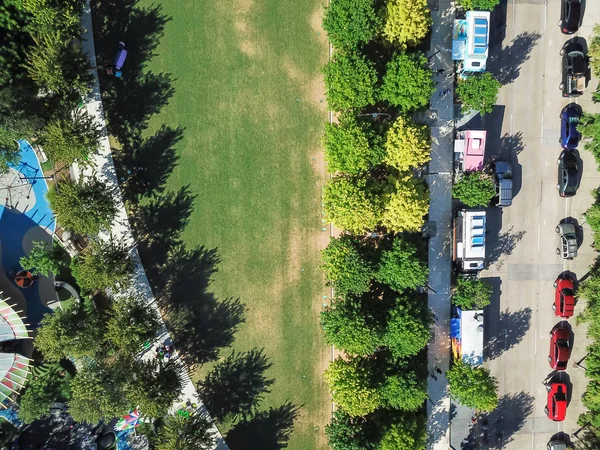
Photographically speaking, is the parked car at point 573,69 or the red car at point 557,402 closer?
the parked car at point 573,69

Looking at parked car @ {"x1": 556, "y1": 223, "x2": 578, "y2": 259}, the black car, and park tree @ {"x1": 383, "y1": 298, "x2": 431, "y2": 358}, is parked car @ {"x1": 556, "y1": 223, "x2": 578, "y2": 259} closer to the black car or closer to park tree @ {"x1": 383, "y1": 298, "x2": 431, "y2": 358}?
the black car

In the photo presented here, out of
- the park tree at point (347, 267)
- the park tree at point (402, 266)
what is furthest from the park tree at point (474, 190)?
the park tree at point (347, 267)

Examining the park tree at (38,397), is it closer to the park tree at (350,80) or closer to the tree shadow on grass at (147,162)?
the tree shadow on grass at (147,162)

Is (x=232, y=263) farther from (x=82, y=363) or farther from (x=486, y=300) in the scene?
(x=486, y=300)

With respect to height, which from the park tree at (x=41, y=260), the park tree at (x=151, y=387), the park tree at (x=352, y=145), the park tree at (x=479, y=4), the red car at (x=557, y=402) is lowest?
the park tree at (x=151, y=387)

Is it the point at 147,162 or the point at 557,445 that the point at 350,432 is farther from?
the point at 147,162

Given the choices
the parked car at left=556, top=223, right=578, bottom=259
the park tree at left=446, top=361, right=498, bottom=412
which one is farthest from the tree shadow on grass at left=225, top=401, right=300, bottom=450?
the parked car at left=556, top=223, right=578, bottom=259

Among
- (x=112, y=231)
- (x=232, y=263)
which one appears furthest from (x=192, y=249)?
(x=112, y=231)
